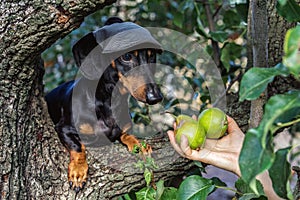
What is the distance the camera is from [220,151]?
1.25 m

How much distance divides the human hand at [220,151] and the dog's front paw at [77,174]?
1.13ft

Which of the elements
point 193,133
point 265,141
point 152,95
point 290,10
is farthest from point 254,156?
point 152,95

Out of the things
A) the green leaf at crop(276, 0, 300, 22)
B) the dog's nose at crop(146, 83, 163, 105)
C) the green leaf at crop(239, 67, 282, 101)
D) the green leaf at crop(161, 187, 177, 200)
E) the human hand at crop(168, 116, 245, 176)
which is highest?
the green leaf at crop(276, 0, 300, 22)

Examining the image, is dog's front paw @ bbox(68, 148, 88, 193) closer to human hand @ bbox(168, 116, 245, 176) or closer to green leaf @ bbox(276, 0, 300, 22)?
human hand @ bbox(168, 116, 245, 176)

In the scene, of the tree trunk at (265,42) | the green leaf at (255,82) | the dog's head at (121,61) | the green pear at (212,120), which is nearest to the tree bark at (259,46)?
the tree trunk at (265,42)

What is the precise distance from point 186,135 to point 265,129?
0.53 metres

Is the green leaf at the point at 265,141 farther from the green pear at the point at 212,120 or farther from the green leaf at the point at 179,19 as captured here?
the green leaf at the point at 179,19

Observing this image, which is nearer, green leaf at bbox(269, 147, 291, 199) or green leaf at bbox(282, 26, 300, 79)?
green leaf at bbox(282, 26, 300, 79)

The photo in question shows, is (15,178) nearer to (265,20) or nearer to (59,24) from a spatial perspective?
(59,24)

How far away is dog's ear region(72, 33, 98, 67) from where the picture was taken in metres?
1.67

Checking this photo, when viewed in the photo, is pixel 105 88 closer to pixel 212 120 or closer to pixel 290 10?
pixel 212 120

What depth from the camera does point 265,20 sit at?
54.8 inches

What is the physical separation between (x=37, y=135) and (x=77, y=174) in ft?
0.57

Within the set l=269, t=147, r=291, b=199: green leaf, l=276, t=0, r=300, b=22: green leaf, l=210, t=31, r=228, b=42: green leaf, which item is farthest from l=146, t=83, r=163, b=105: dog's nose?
l=269, t=147, r=291, b=199: green leaf
